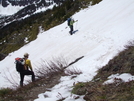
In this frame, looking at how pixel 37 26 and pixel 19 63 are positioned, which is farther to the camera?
pixel 37 26

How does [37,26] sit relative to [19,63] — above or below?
above

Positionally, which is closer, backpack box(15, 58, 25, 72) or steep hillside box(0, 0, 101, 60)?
backpack box(15, 58, 25, 72)

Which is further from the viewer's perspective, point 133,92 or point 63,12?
point 63,12

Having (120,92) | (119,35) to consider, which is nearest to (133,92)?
(120,92)

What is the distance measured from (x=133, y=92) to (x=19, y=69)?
4698mm

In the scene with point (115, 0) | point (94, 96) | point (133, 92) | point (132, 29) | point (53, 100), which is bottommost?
point (133, 92)

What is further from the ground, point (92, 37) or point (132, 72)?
point (92, 37)

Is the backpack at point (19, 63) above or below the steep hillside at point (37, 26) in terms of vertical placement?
below

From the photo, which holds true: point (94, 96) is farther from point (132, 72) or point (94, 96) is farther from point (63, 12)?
point (63, 12)

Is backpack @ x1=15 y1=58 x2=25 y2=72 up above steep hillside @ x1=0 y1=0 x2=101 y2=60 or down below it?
below

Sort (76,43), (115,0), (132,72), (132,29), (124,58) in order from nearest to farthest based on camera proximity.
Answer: (132,72) < (124,58) < (132,29) < (76,43) < (115,0)

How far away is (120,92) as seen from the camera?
307 cm

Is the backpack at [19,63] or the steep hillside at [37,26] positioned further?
the steep hillside at [37,26]

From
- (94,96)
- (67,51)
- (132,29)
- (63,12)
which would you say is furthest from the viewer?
(63,12)
